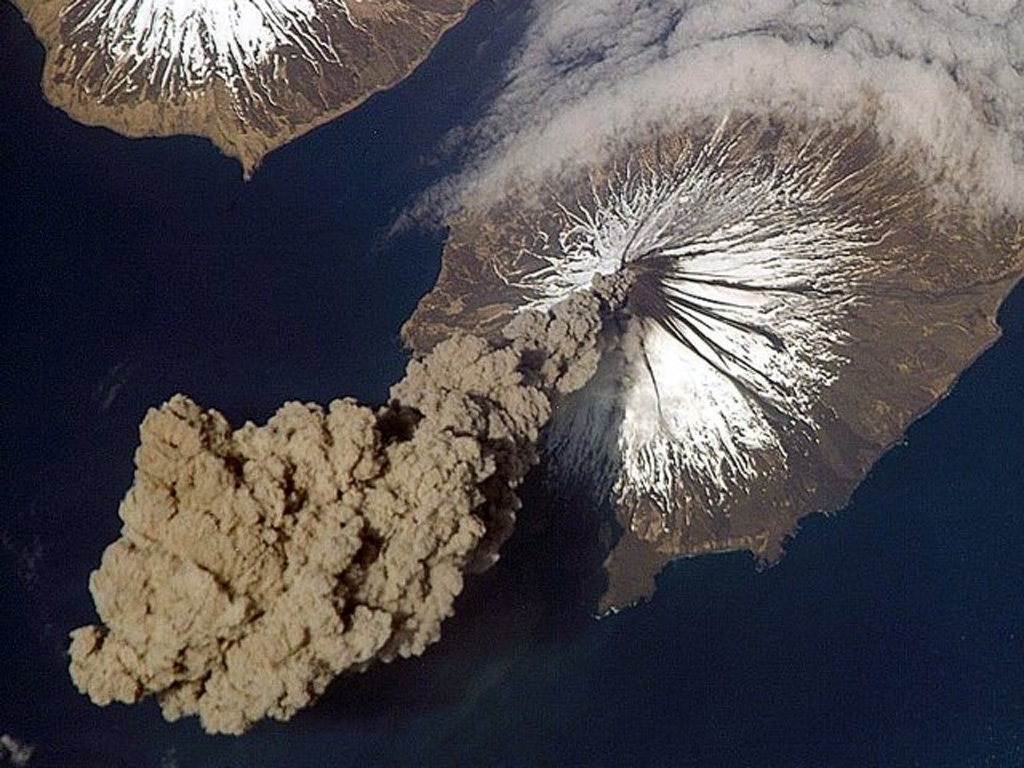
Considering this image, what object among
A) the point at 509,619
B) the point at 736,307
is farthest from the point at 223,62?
the point at 509,619

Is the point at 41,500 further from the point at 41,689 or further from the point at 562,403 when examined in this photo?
the point at 562,403

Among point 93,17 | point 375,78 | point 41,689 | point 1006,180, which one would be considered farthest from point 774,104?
point 41,689

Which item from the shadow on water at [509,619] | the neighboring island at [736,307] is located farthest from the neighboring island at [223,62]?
the shadow on water at [509,619]

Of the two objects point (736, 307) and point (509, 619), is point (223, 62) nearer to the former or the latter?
point (736, 307)

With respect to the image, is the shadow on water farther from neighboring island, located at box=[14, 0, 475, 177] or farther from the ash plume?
neighboring island, located at box=[14, 0, 475, 177]

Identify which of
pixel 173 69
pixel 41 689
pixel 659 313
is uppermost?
pixel 173 69

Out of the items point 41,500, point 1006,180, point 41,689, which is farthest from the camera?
point 1006,180

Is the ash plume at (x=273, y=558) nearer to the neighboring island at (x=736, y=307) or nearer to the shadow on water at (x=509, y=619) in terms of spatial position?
the shadow on water at (x=509, y=619)
